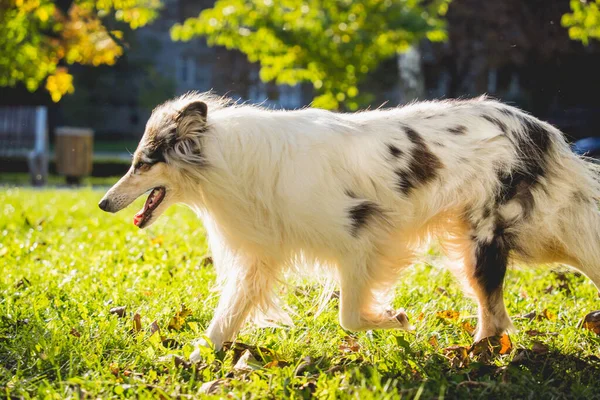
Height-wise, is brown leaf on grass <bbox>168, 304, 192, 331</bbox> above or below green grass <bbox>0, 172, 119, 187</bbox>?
above

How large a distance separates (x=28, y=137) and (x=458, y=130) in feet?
46.5

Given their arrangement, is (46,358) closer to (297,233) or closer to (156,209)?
(156,209)

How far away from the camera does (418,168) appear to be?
3775 millimetres

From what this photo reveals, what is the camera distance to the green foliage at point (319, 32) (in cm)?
1095

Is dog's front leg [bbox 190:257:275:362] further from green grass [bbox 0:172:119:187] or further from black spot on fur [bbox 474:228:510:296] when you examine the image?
green grass [bbox 0:172:119:187]

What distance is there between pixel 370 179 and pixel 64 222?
556 cm

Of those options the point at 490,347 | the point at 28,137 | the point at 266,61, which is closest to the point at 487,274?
the point at 490,347

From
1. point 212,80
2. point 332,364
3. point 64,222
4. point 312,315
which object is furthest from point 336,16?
point 212,80

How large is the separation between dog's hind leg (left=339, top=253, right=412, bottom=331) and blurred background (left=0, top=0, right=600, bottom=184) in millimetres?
1420

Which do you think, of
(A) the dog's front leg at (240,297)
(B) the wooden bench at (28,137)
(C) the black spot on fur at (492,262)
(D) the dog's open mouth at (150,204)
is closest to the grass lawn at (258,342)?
(A) the dog's front leg at (240,297)

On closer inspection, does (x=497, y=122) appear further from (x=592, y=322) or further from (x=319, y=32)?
(x=319, y=32)

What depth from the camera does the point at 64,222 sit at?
8289 millimetres

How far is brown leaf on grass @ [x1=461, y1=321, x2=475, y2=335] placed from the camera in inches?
166

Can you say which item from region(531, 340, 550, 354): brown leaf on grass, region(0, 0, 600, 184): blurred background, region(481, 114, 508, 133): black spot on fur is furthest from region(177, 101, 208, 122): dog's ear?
region(531, 340, 550, 354): brown leaf on grass
